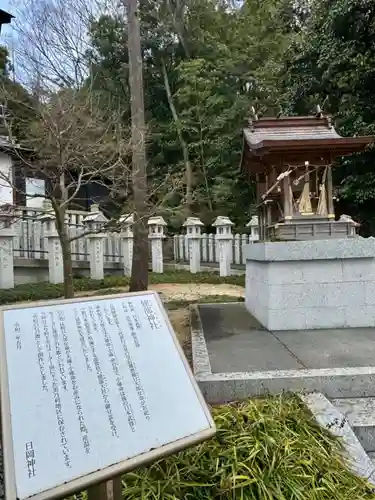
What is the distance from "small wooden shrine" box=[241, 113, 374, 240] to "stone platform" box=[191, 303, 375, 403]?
1.33m

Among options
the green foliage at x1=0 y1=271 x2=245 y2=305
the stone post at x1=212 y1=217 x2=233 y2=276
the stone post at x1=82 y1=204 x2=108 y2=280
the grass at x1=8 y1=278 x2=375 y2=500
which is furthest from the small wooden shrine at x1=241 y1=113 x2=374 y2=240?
the stone post at x1=212 y1=217 x2=233 y2=276

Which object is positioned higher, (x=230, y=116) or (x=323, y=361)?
(x=230, y=116)

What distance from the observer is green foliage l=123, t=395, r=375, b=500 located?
1.88 metres

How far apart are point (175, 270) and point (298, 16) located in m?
9.03

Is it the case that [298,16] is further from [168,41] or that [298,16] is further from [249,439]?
[249,439]

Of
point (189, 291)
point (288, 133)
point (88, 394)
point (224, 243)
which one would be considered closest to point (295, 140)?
point (288, 133)

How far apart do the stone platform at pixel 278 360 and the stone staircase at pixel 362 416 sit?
102 mm

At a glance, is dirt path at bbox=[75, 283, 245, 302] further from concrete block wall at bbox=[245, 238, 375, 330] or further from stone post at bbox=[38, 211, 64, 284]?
concrete block wall at bbox=[245, 238, 375, 330]

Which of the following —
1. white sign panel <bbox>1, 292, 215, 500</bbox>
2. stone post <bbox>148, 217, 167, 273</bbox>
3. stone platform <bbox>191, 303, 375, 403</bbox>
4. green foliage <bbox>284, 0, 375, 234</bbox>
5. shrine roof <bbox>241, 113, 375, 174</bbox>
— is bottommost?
stone platform <bbox>191, 303, 375, 403</bbox>

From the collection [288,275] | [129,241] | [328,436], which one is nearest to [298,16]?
[129,241]

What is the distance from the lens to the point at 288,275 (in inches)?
200

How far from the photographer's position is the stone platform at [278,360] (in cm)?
309

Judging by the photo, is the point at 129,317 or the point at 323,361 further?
the point at 323,361

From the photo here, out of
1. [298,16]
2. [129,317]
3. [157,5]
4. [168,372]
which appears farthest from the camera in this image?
[157,5]
